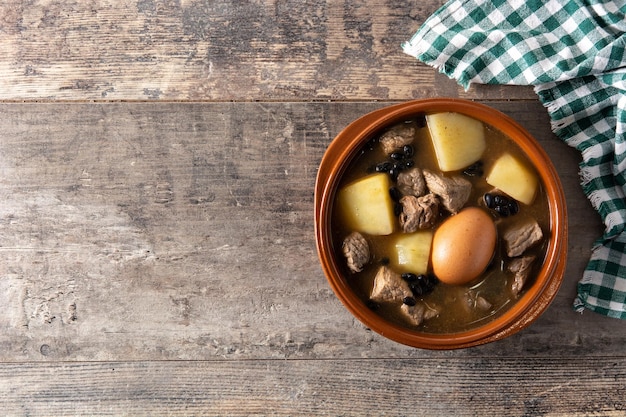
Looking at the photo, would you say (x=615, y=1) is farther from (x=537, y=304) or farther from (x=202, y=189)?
(x=202, y=189)

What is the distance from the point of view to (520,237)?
4.35 feet

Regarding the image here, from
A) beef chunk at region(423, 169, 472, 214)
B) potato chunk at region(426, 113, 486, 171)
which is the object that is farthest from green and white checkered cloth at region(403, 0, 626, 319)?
beef chunk at region(423, 169, 472, 214)

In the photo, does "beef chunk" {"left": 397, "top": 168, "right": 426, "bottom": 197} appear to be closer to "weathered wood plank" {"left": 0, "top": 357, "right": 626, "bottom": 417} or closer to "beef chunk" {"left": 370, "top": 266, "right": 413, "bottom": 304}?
"beef chunk" {"left": 370, "top": 266, "right": 413, "bottom": 304}

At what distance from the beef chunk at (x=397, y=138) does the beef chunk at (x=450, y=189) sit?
0.28ft

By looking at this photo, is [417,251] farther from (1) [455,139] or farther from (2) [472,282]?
(1) [455,139]

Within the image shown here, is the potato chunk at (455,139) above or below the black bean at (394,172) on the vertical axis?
above

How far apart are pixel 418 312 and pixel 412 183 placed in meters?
0.30

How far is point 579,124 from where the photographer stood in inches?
59.7

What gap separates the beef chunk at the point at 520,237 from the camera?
52.1 inches

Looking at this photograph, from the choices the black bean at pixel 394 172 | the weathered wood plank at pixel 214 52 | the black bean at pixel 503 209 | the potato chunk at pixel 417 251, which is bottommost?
the potato chunk at pixel 417 251

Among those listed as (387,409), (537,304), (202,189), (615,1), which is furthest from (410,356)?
(615,1)

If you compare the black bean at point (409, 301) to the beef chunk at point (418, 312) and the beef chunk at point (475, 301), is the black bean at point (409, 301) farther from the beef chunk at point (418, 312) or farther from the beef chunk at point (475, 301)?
the beef chunk at point (475, 301)

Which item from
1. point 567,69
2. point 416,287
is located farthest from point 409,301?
point 567,69

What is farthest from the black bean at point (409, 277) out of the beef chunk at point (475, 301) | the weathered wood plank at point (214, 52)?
the weathered wood plank at point (214, 52)
